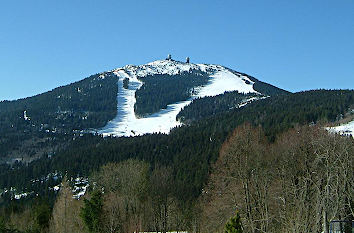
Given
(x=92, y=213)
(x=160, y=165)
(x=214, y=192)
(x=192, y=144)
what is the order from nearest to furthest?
(x=214, y=192) → (x=92, y=213) → (x=160, y=165) → (x=192, y=144)

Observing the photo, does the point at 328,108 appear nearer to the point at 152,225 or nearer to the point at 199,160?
the point at 199,160

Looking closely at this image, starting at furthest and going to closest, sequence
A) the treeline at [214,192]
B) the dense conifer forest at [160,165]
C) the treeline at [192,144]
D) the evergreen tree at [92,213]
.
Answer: the treeline at [192,144], the dense conifer forest at [160,165], the evergreen tree at [92,213], the treeline at [214,192]

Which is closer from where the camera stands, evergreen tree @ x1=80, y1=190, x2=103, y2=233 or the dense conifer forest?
evergreen tree @ x1=80, y1=190, x2=103, y2=233

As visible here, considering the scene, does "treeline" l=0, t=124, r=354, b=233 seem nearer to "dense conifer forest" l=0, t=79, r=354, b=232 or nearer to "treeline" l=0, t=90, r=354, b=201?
"dense conifer forest" l=0, t=79, r=354, b=232

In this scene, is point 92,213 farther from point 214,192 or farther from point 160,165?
point 160,165

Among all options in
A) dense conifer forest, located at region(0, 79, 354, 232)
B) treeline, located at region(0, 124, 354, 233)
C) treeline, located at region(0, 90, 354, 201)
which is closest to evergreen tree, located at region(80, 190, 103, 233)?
treeline, located at region(0, 124, 354, 233)

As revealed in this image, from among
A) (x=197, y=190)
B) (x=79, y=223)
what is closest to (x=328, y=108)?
(x=197, y=190)

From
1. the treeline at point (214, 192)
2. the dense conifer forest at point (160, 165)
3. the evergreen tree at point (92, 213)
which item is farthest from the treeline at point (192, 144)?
the evergreen tree at point (92, 213)

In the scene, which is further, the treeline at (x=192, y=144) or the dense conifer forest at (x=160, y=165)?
the treeline at (x=192, y=144)

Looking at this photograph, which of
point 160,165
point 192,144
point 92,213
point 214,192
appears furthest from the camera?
point 192,144

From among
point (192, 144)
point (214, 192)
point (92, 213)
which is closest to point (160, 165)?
point (192, 144)

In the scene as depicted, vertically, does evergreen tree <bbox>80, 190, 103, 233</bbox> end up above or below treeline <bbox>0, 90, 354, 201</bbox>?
below

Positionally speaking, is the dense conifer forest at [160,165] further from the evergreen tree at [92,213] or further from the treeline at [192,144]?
→ the evergreen tree at [92,213]

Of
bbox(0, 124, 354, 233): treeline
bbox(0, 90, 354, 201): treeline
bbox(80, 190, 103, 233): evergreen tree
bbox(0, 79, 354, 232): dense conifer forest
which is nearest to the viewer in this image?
bbox(0, 124, 354, 233): treeline
